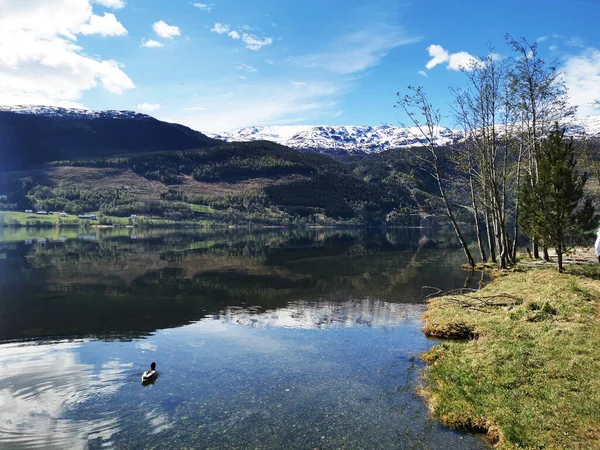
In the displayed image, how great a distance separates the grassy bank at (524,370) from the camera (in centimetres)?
1238

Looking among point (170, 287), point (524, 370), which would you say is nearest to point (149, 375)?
point (524, 370)

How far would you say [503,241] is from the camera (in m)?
46.8

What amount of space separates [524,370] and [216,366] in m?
13.3

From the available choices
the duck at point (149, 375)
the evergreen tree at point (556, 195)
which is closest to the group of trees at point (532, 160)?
the evergreen tree at point (556, 195)

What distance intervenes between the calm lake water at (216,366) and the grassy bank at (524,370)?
103 cm

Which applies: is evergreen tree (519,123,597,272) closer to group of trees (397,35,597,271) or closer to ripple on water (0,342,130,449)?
group of trees (397,35,597,271)

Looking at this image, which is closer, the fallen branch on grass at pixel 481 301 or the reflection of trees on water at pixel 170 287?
the fallen branch on grass at pixel 481 301

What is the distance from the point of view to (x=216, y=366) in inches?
812

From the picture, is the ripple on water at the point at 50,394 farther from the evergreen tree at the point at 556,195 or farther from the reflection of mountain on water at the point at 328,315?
the evergreen tree at the point at 556,195

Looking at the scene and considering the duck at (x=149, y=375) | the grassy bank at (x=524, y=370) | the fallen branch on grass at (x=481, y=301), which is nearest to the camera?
Answer: the grassy bank at (x=524, y=370)

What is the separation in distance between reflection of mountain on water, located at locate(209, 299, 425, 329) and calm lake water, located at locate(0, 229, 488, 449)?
143 mm

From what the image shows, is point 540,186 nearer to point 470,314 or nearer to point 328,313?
point 470,314

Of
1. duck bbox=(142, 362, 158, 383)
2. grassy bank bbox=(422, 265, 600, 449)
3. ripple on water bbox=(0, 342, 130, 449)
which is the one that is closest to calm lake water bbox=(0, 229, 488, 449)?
ripple on water bbox=(0, 342, 130, 449)

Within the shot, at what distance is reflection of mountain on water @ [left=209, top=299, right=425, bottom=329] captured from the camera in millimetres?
28938
